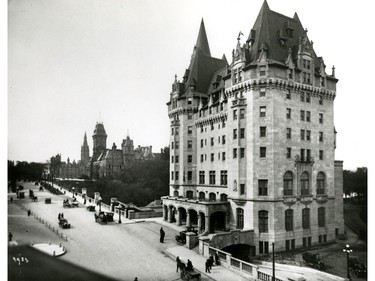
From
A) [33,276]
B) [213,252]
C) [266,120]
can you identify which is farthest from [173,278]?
[266,120]

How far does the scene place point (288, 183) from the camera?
29.6 m

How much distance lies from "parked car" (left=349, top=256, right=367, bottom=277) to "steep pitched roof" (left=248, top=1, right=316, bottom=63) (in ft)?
59.8

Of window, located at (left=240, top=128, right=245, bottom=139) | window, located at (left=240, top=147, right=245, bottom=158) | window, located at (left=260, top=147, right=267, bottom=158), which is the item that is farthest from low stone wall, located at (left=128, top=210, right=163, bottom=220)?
window, located at (left=260, top=147, right=267, bottom=158)

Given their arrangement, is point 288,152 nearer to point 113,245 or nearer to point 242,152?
point 242,152

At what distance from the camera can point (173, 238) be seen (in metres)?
28.7

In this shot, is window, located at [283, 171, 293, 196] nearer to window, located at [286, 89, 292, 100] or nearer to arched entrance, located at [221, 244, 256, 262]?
arched entrance, located at [221, 244, 256, 262]

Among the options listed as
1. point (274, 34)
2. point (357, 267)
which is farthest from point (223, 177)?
point (357, 267)

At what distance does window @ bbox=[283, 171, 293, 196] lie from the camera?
2942 centimetres

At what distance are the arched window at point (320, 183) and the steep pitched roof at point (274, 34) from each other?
1165 centimetres

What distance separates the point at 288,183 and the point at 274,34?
14412mm

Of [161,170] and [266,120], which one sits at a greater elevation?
[266,120]

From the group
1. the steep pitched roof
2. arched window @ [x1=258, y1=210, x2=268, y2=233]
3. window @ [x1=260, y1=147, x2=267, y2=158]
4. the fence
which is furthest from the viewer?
the steep pitched roof

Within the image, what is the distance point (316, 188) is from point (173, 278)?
60.4 feet

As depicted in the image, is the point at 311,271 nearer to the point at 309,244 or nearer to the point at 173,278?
the point at 309,244
